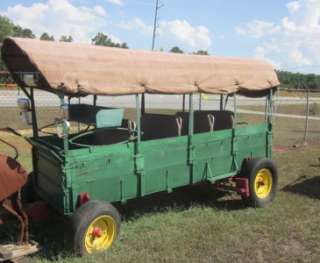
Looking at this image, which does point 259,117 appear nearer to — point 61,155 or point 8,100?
point 8,100

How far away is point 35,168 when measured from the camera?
5910 mm

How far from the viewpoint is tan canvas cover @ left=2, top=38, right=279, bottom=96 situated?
15.3 ft

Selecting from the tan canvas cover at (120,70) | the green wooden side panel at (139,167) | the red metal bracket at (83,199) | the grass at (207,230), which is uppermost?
the tan canvas cover at (120,70)

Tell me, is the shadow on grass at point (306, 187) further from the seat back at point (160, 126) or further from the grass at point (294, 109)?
the grass at point (294, 109)

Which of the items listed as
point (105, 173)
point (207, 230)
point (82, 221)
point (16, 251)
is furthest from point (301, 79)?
point (16, 251)

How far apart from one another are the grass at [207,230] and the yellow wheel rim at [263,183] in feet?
0.72

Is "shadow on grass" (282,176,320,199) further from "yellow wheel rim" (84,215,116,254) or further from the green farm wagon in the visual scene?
"yellow wheel rim" (84,215,116,254)

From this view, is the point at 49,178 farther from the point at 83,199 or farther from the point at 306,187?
the point at 306,187

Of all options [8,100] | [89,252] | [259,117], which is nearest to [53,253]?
[89,252]

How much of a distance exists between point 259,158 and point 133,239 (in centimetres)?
260

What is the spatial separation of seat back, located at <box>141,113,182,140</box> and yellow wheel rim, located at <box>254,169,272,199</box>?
1597 millimetres

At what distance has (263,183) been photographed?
283 inches

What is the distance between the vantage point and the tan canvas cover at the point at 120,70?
465cm

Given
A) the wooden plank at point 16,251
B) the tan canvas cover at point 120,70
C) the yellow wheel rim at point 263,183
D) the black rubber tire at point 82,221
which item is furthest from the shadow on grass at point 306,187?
the wooden plank at point 16,251
